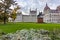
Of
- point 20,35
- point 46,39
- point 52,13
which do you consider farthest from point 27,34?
point 52,13

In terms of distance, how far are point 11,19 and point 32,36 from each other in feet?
60.5

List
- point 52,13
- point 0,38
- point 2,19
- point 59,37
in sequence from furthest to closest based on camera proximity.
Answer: point 52,13, point 2,19, point 59,37, point 0,38

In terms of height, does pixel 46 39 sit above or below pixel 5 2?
below

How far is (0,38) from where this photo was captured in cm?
566

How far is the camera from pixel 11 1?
21.9 meters

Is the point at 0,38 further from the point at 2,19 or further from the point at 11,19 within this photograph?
the point at 11,19

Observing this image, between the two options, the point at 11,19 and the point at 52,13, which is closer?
the point at 11,19

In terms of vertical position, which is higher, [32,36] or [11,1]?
[11,1]

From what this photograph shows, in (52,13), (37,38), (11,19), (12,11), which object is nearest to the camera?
(37,38)

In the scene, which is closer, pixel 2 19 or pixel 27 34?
pixel 27 34

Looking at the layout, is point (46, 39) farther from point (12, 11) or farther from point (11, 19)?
point (11, 19)

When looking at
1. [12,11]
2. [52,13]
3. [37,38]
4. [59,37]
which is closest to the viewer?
[37,38]

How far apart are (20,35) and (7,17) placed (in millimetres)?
15775

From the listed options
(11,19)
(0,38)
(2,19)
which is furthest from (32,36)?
(11,19)
